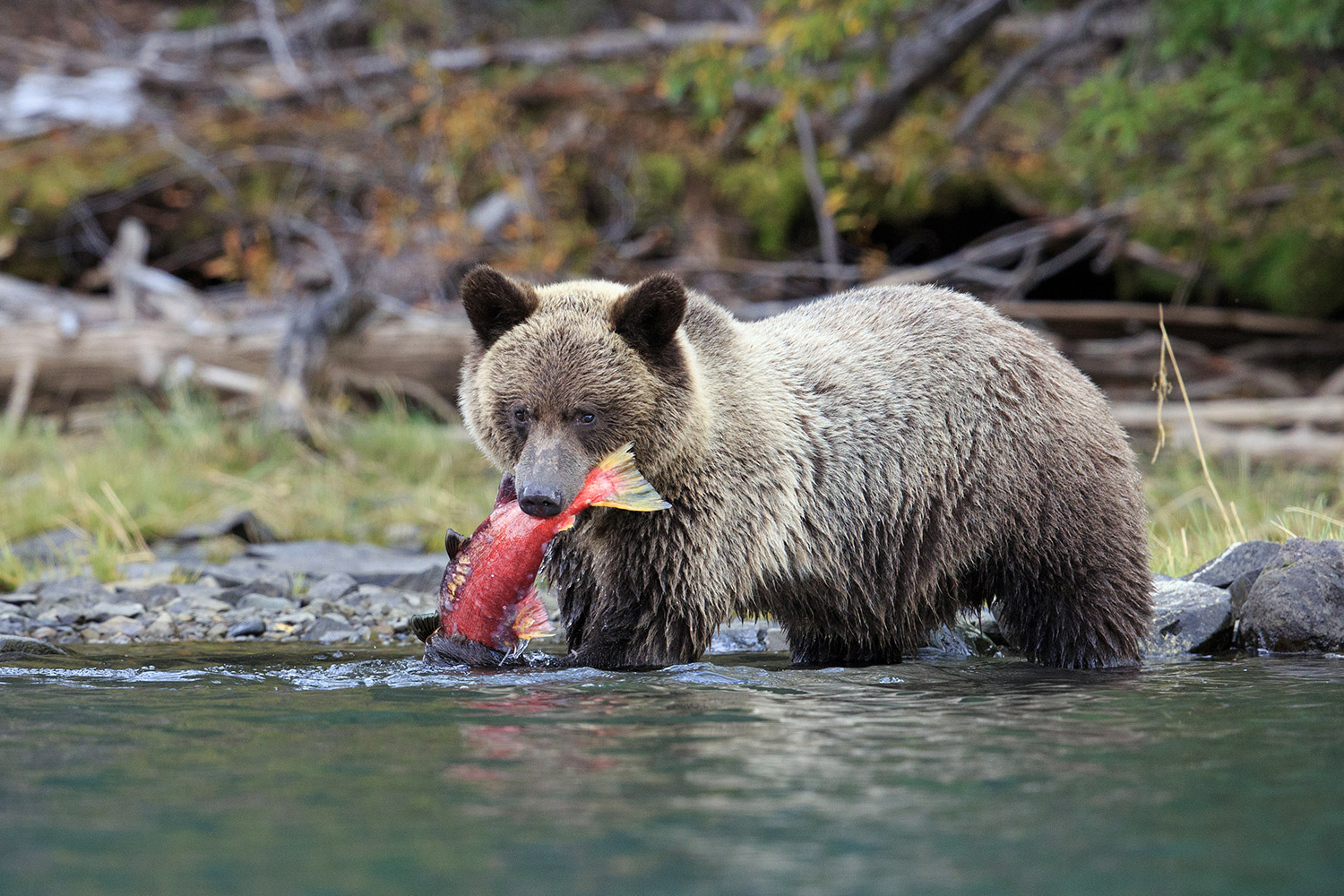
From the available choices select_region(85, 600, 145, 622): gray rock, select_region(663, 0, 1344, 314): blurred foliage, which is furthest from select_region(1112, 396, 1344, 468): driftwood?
select_region(85, 600, 145, 622): gray rock

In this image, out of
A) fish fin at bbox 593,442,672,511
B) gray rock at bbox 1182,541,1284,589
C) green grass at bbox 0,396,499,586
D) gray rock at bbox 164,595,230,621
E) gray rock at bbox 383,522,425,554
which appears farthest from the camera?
gray rock at bbox 383,522,425,554

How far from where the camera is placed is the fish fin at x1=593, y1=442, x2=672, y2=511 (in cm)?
477

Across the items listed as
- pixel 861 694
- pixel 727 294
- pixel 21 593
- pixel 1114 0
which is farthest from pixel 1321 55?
pixel 21 593

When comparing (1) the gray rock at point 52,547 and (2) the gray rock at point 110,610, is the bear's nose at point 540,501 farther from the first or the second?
(1) the gray rock at point 52,547

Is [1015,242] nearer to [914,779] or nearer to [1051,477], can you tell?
[1051,477]

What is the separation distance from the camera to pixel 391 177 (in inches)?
502

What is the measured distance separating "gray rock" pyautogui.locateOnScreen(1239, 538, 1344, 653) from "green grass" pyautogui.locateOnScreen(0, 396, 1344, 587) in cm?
89

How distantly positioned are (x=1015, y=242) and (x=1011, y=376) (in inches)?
248

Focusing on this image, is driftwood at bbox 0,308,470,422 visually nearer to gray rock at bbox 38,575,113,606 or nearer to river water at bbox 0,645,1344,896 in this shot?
gray rock at bbox 38,575,113,606

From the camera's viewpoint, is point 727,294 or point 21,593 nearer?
point 21,593

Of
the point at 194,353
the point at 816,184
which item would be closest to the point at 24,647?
the point at 194,353

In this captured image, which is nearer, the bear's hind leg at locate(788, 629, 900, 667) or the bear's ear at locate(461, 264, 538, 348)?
the bear's ear at locate(461, 264, 538, 348)

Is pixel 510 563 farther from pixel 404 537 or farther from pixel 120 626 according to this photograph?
pixel 404 537

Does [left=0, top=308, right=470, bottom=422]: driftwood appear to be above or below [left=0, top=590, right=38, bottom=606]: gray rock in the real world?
above
